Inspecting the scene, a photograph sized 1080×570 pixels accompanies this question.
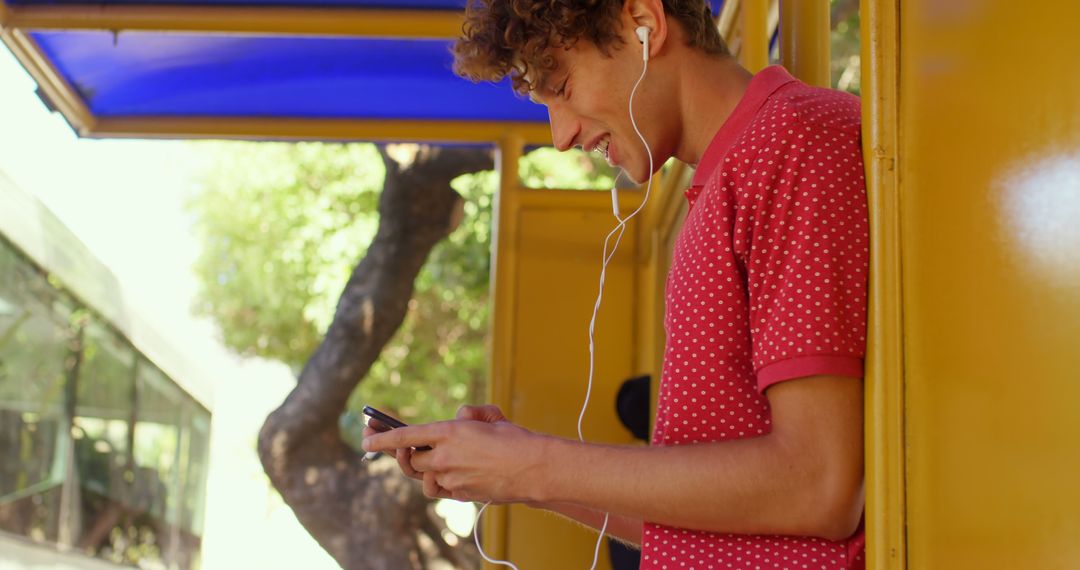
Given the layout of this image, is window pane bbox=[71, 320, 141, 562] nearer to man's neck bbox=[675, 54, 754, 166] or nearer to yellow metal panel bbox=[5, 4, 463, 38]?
yellow metal panel bbox=[5, 4, 463, 38]

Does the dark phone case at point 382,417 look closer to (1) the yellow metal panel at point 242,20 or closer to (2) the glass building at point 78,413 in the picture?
(1) the yellow metal panel at point 242,20

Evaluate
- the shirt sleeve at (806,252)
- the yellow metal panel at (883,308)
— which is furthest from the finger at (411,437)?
the yellow metal panel at (883,308)

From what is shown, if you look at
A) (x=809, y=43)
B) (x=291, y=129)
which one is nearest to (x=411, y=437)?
(x=809, y=43)

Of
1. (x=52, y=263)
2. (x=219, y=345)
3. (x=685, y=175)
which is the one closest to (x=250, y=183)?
(x=219, y=345)

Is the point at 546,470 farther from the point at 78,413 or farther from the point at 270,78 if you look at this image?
the point at 78,413

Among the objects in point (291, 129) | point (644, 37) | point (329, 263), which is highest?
point (329, 263)

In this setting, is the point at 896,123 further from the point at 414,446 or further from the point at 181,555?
the point at 181,555

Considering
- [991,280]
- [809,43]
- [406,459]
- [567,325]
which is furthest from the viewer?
[567,325]

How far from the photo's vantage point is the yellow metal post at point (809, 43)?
174 cm

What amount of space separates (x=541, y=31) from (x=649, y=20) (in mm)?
143

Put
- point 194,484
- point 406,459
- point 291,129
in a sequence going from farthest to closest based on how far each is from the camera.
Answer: point 194,484 → point 291,129 → point 406,459

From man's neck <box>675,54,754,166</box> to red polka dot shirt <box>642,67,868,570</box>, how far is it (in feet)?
0.45

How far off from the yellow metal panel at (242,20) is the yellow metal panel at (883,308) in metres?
2.42

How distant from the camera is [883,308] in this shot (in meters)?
1.10
